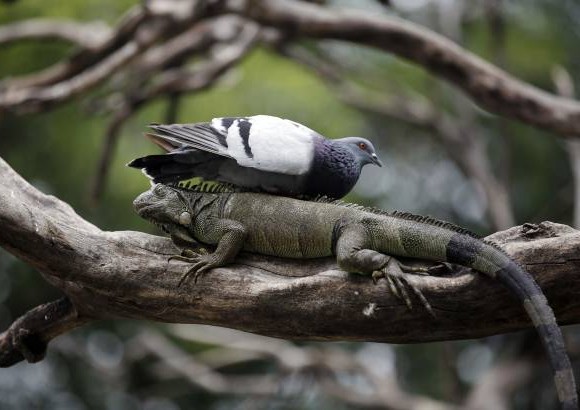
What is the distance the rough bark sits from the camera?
356 cm

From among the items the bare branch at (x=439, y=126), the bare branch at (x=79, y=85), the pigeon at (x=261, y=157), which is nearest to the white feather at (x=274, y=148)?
the pigeon at (x=261, y=157)

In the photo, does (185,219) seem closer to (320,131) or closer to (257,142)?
(257,142)

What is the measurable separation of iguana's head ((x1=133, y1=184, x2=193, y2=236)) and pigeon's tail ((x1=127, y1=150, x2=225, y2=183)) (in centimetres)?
18

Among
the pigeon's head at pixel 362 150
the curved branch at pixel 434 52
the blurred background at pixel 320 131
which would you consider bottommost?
the blurred background at pixel 320 131

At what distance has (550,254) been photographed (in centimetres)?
353

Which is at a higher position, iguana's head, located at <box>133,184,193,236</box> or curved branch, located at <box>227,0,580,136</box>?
curved branch, located at <box>227,0,580,136</box>

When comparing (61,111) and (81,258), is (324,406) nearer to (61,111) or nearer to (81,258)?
(61,111)

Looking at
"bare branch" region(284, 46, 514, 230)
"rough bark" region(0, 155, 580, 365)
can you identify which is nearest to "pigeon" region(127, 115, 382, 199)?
"rough bark" region(0, 155, 580, 365)

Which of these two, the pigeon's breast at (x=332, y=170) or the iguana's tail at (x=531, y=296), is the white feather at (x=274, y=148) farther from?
the iguana's tail at (x=531, y=296)

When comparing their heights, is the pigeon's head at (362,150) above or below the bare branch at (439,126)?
above

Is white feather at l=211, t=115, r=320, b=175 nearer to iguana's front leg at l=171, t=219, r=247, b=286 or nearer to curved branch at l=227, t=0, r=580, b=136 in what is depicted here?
iguana's front leg at l=171, t=219, r=247, b=286

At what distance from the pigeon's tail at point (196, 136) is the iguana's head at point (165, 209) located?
0.37 metres

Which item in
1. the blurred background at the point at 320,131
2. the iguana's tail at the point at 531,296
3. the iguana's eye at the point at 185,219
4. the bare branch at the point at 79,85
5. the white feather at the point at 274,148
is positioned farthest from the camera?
the blurred background at the point at 320,131

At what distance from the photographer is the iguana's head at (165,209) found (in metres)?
4.34
